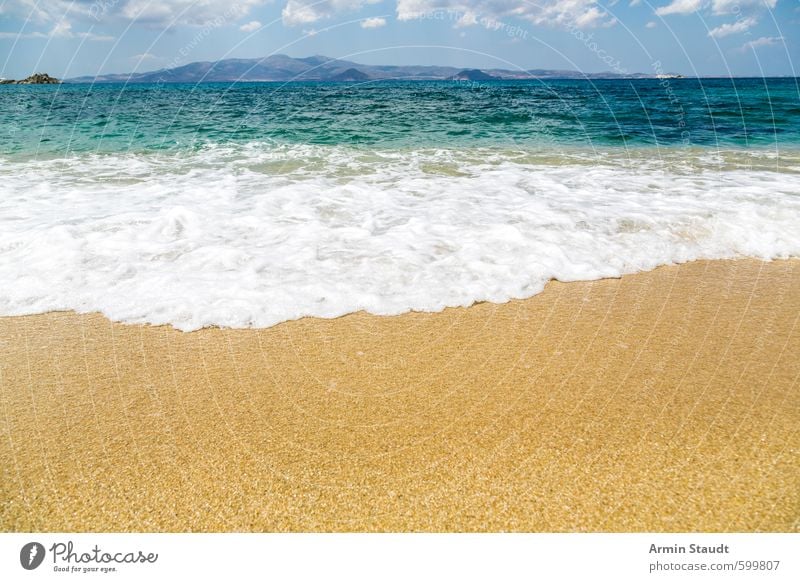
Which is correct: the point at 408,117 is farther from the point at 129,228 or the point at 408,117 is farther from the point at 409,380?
the point at 409,380

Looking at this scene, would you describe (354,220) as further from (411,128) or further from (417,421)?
(411,128)

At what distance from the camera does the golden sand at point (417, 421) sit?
7.30 ft

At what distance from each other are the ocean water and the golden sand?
563 millimetres

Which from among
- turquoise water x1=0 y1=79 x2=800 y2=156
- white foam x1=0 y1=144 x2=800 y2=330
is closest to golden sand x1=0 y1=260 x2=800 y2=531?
white foam x1=0 y1=144 x2=800 y2=330

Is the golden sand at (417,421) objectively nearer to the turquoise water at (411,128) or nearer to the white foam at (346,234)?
the white foam at (346,234)

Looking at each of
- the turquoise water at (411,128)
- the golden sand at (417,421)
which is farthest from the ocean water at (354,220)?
the golden sand at (417,421)

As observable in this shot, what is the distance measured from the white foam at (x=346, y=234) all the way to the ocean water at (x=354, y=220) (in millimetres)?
Result: 27

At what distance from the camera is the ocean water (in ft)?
14.3

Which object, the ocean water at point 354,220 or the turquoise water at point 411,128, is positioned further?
the turquoise water at point 411,128

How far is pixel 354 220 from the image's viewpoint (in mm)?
6203

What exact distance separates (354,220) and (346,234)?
564mm

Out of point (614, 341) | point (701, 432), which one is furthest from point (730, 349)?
point (701, 432)

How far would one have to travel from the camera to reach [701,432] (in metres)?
2.70

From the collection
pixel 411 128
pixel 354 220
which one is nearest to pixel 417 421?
pixel 354 220
